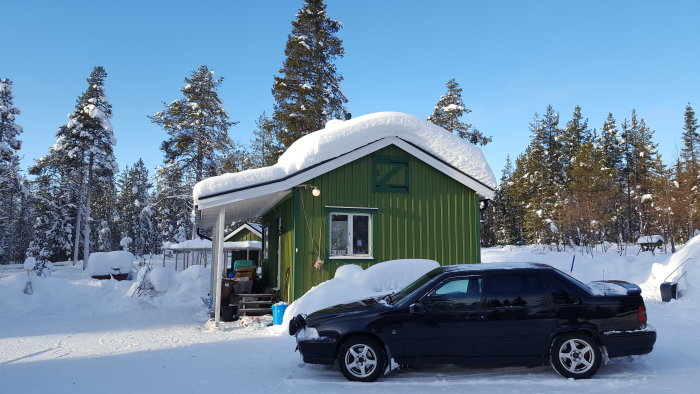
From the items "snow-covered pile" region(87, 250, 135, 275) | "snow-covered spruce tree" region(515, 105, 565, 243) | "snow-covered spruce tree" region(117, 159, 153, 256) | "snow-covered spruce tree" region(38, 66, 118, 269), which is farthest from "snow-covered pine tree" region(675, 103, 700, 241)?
"snow-covered spruce tree" region(117, 159, 153, 256)

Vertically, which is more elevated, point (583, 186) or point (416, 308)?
point (583, 186)

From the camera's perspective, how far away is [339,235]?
12.7 metres

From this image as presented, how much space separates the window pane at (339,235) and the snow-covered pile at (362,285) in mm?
1851

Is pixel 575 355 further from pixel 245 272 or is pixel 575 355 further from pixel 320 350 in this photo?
pixel 245 272

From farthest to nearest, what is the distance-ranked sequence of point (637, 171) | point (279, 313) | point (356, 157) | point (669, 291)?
point (637, 171) → point (669, 291) → point (356, 157) → point (279, 313)

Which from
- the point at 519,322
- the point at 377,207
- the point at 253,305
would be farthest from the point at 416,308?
the point at 253,305

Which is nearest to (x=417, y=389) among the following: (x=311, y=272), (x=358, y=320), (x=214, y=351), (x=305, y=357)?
(x=358, y=320)

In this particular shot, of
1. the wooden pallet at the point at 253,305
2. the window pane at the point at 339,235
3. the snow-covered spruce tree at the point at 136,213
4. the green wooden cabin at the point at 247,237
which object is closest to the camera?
the window pane at the point at 339,235

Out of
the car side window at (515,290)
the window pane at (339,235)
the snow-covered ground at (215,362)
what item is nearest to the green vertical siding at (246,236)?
the snow-covered ground at (215,362)

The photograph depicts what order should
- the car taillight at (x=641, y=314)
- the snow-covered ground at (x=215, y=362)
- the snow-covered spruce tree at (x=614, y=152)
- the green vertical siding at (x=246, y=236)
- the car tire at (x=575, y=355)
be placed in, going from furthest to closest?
the snow-covered spruce tree at (x=614, y=152) < the green vertical siding at (x=246, y=236) < the car taillight at (x=641, y=314) < the car tire at (x=575, y=355) < the snow-covered ground at (x=215, y=362)

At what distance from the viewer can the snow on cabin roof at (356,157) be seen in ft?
37.5

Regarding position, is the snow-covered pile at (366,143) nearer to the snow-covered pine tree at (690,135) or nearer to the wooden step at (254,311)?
the wooden step at (254,311)

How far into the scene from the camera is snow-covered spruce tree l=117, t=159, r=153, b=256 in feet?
208

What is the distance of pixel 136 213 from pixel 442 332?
66.1 metres
